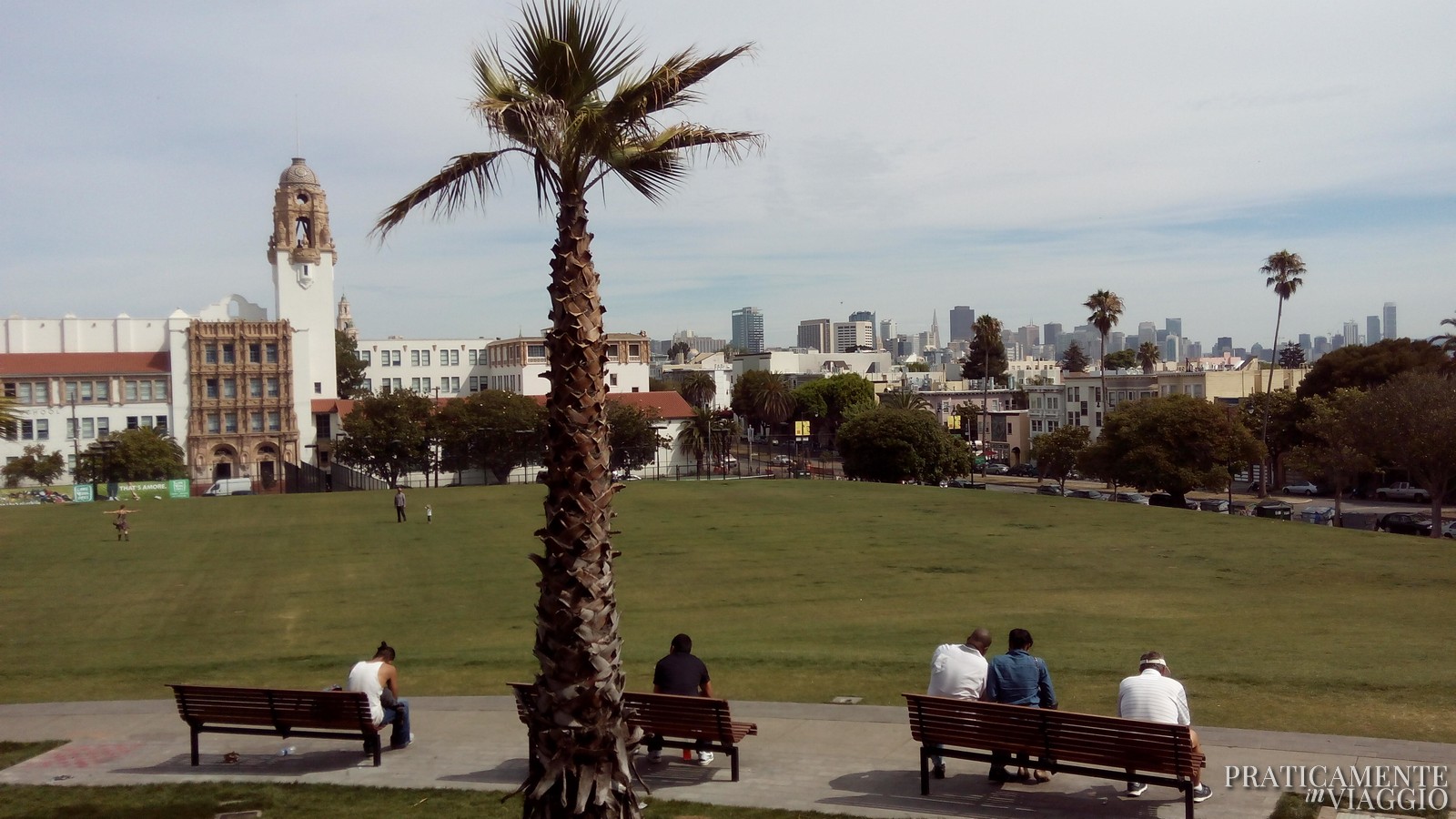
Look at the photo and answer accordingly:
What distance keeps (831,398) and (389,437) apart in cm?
6463

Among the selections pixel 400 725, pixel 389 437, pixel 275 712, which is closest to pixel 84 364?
pixel 389 437

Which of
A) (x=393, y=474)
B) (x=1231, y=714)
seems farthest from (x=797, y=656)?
(x=393, y=474)

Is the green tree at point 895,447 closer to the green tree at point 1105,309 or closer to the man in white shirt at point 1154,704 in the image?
the green tree at point 1105,309

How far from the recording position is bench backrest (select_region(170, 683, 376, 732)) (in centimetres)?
1159

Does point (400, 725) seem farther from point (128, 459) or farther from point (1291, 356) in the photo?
point (1291, 356)

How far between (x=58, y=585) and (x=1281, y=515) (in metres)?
54.0

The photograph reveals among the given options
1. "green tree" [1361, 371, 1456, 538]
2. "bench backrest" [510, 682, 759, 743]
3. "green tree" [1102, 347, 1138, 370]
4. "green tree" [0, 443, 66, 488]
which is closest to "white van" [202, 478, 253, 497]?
"green tree" [0, 443, 66, 488]

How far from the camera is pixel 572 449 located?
786 centimetres

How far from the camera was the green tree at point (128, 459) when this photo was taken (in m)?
88.2

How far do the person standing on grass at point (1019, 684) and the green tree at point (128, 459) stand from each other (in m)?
90.0

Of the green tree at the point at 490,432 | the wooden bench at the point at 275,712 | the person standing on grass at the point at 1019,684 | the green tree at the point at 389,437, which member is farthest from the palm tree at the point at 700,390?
the person standing on grass at the point at 1019,684

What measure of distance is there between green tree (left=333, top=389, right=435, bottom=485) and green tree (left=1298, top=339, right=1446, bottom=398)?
69016 mm

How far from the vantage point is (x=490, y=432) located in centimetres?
8938

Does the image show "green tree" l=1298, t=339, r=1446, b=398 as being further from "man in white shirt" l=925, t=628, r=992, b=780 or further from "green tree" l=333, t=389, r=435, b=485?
"man in white shirt" l=925, t=628, r=992, b=780
